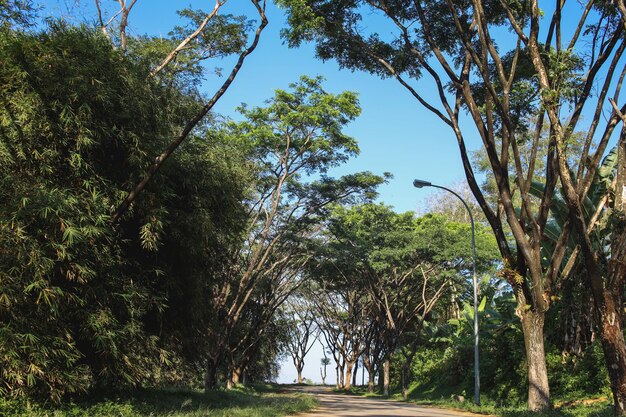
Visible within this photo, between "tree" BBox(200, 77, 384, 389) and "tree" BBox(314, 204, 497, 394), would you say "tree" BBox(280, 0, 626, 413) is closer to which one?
"tree" BBox(200, 77, 384, 389)

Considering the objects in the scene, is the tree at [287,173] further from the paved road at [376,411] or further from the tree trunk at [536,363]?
the tree trunk at [536,363]

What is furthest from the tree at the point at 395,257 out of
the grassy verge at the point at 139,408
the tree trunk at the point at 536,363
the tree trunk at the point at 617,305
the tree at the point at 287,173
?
the tree trunk at the point at 617,305

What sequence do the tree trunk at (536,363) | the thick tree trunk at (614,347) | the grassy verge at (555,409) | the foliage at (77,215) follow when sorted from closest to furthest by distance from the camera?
the foliage at (77,215) → the thick tree trunk at (614,347) → the grassy verge at (555,409) → the tree trunk at (536,363)

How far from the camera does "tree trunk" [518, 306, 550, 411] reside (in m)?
11.0

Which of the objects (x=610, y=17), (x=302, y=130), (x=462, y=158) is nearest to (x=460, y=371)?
(x=302, y=130)

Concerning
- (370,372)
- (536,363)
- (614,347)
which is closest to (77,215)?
(536,363)

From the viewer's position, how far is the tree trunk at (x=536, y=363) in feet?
36.1

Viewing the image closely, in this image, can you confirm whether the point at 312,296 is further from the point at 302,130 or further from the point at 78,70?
the point at 78,70

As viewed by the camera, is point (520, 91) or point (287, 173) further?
point (287, 173)

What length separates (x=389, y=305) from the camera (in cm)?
3312

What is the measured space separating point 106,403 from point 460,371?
2118 cm

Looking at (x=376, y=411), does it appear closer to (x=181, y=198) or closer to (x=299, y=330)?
(x=181, y=198)

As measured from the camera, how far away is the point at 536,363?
11180mm

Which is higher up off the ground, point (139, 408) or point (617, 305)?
point (617, 305)
